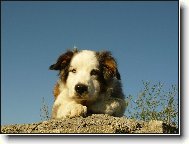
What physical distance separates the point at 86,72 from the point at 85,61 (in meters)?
0.22

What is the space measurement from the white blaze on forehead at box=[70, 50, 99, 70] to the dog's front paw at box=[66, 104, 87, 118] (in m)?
0.60

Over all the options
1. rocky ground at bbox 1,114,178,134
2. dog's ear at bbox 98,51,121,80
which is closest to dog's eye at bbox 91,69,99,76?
dog's ear at bbox 98,51,121,80

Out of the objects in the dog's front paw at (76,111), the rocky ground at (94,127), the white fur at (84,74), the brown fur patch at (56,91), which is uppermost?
the white fur at (84,74)

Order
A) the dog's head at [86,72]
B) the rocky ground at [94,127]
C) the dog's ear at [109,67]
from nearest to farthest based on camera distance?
the rocky ground at [94,127] < the dog's head at [86,72] < the dog's ear at [109,67]

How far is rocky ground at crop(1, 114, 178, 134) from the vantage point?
802 centimetres

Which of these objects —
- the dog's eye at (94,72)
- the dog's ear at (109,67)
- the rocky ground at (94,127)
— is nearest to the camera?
the rocky ground at (94,127)

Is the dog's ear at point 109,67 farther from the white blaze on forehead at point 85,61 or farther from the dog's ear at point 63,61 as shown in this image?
the dog's ear at point 63,61

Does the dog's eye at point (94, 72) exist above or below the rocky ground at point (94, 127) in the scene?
above

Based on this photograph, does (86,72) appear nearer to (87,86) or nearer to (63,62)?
(87,86)

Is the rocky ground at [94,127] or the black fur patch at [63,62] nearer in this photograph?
the rocky ground at [94,127]

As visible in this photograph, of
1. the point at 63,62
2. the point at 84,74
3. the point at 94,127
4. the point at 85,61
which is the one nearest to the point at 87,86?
the point at 84,74

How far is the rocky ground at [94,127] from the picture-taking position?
8.02 meters

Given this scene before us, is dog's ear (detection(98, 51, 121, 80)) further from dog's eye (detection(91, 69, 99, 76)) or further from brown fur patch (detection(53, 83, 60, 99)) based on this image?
brown fur patch (detection(53, 83, 60, 99))

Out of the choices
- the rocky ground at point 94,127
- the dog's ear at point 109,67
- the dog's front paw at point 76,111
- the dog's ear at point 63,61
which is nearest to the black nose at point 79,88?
the dog's front paw at point 76,111
